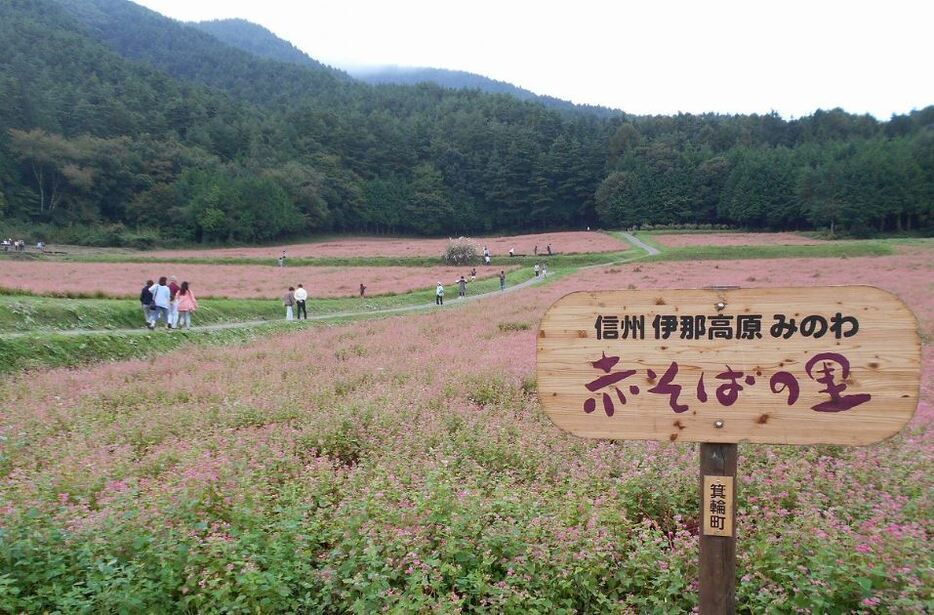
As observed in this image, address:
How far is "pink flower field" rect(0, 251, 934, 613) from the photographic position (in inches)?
153

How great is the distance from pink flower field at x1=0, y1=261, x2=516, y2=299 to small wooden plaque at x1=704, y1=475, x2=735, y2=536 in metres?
27.1

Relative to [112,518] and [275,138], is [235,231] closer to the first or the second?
[275,138]

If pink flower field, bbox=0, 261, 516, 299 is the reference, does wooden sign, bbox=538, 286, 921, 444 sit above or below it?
above

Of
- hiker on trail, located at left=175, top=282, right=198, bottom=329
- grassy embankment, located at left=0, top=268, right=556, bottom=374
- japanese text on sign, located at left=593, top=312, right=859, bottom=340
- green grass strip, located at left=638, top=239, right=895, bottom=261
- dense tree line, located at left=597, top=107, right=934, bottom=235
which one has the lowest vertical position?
grassy embankment, located at left=0, top=268, right=556, bottom=374

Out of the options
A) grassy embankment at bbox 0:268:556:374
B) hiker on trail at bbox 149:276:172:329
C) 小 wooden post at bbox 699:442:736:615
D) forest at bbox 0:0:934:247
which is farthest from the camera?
forest at bbox 0:0:934:247

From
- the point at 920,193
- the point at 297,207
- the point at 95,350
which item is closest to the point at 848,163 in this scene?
the point at 920,193

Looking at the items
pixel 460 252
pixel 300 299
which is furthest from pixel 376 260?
pixel 300 299

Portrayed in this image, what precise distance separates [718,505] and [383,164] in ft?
422

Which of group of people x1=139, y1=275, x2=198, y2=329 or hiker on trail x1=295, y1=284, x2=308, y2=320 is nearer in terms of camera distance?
group of people x1=139, y1=275, x2=198, y2=329

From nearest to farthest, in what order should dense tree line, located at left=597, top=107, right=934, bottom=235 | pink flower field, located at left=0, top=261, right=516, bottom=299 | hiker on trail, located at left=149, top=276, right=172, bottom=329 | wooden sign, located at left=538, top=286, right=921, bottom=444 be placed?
wooden sign, located at left=538, top=286, right=921, bottom=444 → hiker on trail, located at left=149, top=276, right=172, bottom=329 → pink flower field, located at left=0, top=261, right=516, bottom=299 → dense tree line, located at left=597, top=107, right=934, bottom=235

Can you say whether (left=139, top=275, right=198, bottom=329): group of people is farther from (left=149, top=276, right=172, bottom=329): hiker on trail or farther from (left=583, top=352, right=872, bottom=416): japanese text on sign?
(left=583, top=352, right=872, bottom=416): japanese text on sign

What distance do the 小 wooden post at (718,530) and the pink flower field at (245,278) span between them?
89.0 feet

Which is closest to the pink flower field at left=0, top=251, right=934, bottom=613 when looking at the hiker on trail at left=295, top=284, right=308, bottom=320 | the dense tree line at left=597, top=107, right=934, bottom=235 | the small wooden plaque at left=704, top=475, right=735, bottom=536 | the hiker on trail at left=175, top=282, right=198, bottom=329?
the small wooden plaque at left=704, top=475, right=735, bottom=536

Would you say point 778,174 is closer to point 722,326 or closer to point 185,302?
point 185,302
